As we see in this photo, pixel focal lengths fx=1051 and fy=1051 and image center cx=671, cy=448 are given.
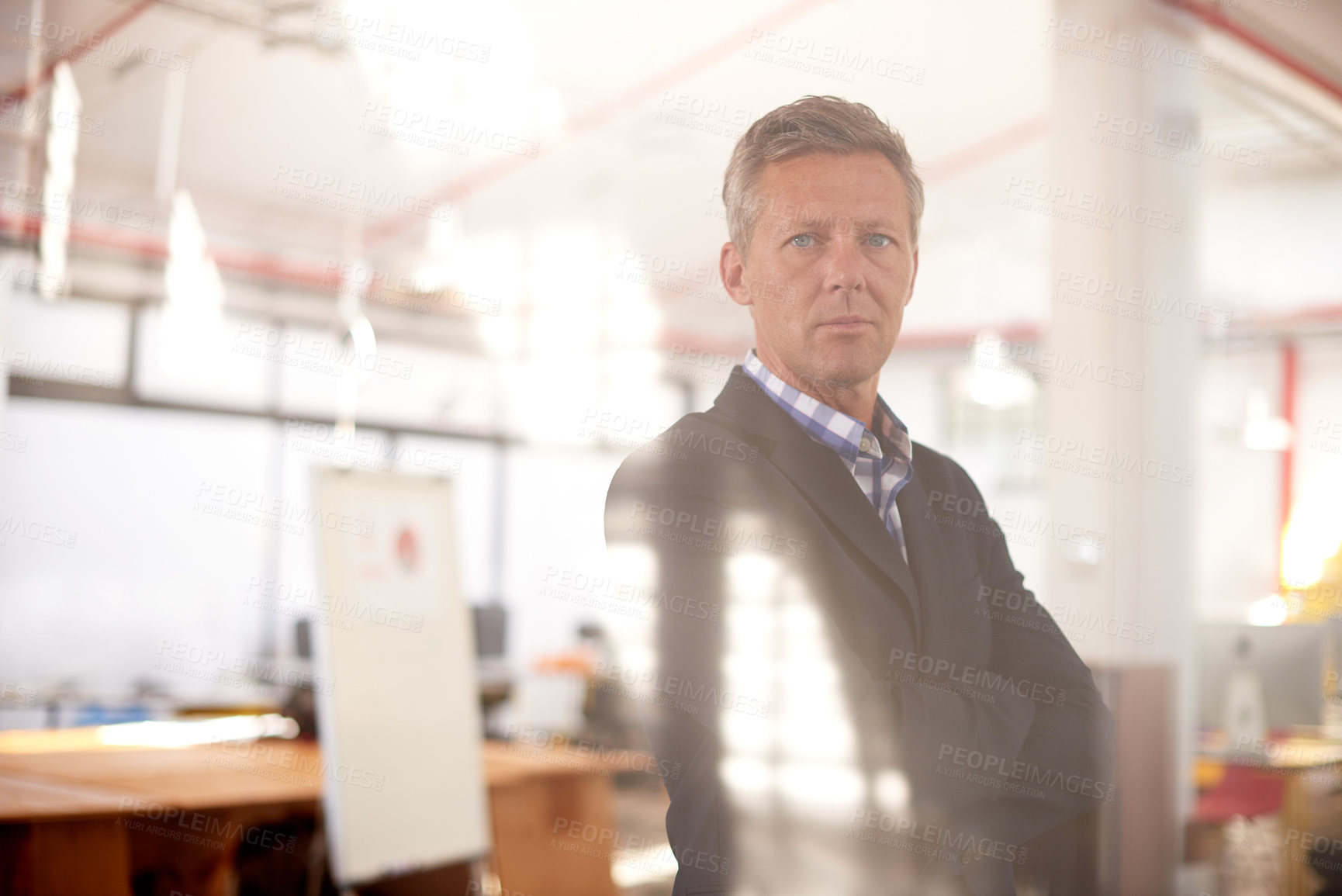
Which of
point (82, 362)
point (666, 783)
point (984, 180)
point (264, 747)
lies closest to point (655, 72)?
point (984, 180)

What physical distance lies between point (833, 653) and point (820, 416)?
0.15m

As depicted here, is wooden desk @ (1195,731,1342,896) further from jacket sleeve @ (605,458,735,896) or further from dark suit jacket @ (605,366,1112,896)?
jacket sleeve @ (605,458,735,896)

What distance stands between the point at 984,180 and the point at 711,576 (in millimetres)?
444

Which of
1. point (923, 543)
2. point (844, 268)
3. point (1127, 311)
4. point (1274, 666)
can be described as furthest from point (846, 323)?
point (1274, 666)

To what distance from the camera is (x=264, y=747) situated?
3.76 meters

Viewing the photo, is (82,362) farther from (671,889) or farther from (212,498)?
(671,889)

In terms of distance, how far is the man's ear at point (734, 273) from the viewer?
662 mm

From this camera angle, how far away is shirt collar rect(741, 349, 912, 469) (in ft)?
2.14

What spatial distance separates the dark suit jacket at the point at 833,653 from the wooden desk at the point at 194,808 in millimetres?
1538

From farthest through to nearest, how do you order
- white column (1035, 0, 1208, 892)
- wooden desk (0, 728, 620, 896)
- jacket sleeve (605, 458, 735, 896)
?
wooden desk (0, 728, 620, 896), white column (1035, 0, 1208, 892), jacket sleeve (605, 458, 735, 896)

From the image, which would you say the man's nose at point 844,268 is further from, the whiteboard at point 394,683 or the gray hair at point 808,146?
the whiteboard at point 394,683

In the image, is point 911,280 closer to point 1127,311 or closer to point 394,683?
point 1127,311

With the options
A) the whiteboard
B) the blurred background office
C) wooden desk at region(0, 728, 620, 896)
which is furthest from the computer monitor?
the whiteboard

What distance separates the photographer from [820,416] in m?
0.66
